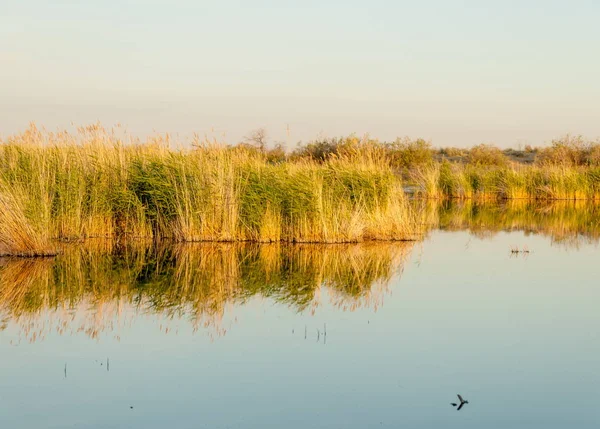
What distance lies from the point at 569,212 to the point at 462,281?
14099mm

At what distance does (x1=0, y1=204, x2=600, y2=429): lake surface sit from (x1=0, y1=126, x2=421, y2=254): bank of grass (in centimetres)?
133

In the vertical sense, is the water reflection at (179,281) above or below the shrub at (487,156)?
below

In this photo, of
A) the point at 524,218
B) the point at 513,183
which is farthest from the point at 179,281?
the point at 513,183

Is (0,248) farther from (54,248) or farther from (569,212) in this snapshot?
(569,212)

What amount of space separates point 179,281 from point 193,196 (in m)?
3.99

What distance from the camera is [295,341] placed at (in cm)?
722

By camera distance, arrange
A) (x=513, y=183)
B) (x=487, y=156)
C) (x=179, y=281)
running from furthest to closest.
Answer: (x=487, y=156) < (x=513, y=183) < (x=179, y=281)

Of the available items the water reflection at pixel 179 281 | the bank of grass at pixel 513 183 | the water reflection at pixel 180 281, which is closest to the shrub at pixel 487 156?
the bank of grass at pixel 513 183

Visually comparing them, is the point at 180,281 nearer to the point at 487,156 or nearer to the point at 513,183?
the point at 513,183

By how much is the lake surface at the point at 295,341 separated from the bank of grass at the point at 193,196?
4.38 ft

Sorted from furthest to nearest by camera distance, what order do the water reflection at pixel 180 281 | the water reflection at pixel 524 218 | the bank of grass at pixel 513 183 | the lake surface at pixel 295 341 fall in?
the bank of grass at pixel 513 183
the water reflection at pixel 524 218
the water reflection at pixel 180 281
the lake surface at pixel 295 341

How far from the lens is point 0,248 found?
38.7ft

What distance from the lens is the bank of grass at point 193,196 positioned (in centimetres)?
1388

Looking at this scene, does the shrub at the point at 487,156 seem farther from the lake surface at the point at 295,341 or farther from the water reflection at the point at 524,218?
A: the lake surface at the point at 295,341
